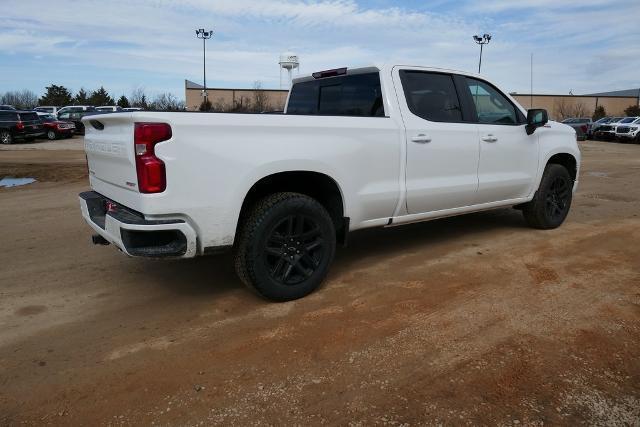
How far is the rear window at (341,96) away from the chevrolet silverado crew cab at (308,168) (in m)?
0.01

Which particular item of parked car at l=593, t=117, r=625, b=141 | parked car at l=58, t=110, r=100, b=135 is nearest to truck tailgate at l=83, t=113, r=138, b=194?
parked car at l=58, t=110, r=100, b=135

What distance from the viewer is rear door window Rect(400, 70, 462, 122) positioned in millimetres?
4691

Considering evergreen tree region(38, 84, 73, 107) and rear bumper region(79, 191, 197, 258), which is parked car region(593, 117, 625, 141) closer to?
rear bumper region(79, 191, 197, 258)

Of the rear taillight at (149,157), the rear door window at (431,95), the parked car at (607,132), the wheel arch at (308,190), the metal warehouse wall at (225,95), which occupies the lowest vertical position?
Result: the parked car at (607,132)

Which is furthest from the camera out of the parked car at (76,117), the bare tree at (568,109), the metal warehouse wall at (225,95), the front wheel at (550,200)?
the bare tree at (568,109)

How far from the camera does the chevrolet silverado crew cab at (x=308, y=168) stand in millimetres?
3342

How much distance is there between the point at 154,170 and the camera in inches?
128

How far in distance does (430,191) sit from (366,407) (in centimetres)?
258

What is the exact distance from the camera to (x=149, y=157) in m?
3.24

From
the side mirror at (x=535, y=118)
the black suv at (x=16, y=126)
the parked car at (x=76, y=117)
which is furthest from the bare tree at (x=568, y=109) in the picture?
the side mirror at (x=535, y=118)

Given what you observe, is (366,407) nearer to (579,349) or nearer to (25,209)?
(579,349)

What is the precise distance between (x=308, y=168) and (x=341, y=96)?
144 cm

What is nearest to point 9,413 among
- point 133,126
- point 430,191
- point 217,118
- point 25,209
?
point 133,126

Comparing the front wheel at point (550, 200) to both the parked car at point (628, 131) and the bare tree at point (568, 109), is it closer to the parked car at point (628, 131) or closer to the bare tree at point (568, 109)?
the parked car at point (628, 131)
